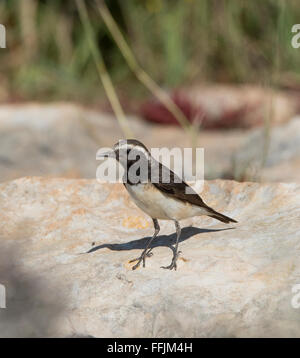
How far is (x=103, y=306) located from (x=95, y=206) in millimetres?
1144

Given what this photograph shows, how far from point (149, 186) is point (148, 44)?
22.5ft

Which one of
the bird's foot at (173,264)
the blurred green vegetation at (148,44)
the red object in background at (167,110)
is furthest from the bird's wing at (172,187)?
the blurred green vegetation at (148,44)

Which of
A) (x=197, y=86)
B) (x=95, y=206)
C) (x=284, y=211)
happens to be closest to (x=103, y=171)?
(x=95, y=206)

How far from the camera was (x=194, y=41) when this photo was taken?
9617mm

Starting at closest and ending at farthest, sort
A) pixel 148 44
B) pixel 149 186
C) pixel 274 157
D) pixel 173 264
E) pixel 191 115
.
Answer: pixel 173 264 < pixel 149 186 < pixel 274 157 < pixel 191 115 < pixel 148 44

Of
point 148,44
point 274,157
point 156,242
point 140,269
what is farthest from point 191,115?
point 140,269

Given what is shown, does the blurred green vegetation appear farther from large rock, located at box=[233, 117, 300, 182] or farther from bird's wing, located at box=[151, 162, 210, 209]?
bird's wing, located at box=[151, 162, 210, 209]

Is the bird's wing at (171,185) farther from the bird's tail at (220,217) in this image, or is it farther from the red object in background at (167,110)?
the red object in background at (167,110)

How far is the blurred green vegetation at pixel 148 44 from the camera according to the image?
9438 millimetres

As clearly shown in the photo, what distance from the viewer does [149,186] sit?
3.31 meters

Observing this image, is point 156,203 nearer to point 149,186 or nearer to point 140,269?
point 149,186

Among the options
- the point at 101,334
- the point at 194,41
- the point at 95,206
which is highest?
the point at 194,41

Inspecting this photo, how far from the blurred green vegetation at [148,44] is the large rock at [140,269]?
582 centimetres

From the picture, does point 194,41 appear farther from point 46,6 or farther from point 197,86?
point 46,6
